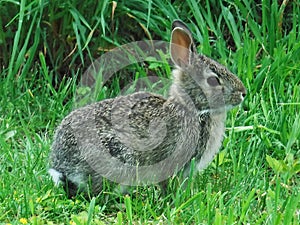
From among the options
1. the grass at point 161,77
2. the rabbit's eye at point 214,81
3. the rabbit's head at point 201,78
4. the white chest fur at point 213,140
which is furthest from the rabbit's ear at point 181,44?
the grass at point 161,77

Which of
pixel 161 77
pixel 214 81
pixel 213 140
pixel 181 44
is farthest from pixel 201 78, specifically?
pixel 161 77

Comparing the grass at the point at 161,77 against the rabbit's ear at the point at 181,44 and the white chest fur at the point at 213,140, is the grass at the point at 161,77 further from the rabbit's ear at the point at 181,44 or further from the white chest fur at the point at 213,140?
the rabbit's ear at the point at 181,44

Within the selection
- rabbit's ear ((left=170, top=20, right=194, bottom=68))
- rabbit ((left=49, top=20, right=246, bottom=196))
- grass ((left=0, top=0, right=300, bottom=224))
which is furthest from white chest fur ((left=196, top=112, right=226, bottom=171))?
rabbit's ear ((left=170, top=20, right=194, bottom=68))

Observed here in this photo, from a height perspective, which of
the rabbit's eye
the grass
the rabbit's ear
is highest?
the rabbit's ear

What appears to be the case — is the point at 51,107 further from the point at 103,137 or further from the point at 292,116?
the point at 292,116

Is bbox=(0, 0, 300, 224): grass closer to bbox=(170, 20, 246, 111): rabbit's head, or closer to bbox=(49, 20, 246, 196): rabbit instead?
bbox=(49, 20, 246, 196): rabbit

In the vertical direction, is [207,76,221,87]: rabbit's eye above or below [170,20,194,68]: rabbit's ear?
below

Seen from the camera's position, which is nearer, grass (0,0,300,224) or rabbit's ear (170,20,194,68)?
grass (0,0,300,224)

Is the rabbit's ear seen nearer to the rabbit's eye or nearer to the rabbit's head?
the rabbit's head

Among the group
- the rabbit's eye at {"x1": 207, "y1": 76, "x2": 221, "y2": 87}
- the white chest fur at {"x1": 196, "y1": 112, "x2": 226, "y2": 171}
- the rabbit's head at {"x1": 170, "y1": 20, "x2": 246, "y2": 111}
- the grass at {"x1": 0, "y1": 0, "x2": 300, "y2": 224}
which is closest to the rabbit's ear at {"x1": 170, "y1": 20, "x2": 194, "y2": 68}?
the rabbit's head at {"x1": 170, "y1": 20, "x2": 246, "y2": 111}
